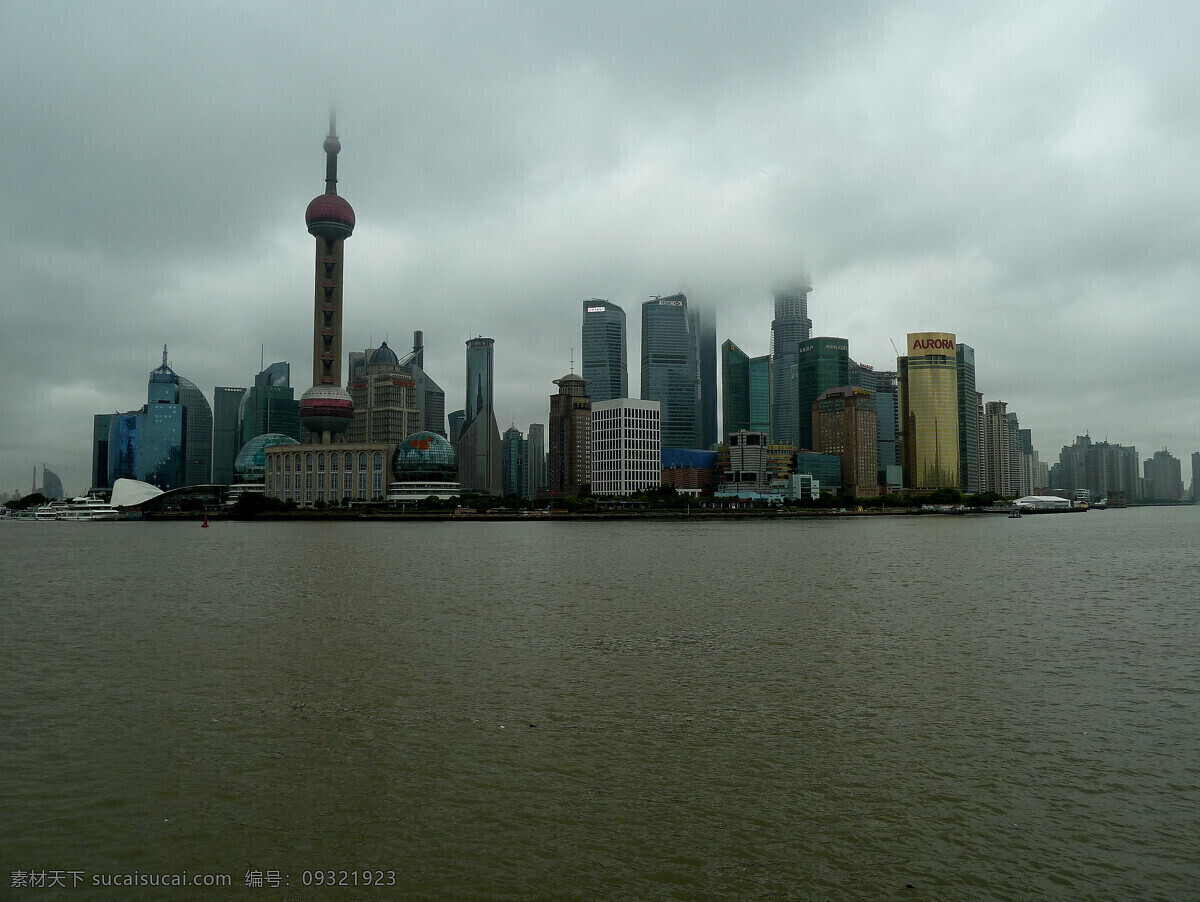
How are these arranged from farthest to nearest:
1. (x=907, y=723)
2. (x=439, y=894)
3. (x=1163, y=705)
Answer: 1. (x=1163, y=705)
2. (x=907, y=723)
3. (x=439, y=894)

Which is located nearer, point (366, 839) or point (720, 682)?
point (366, 839)

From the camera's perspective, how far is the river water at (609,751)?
1302cm

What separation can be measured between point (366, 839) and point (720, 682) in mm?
13838

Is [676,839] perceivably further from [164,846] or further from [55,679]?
[55,679]

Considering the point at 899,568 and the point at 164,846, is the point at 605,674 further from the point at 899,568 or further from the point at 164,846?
the point at 899,568

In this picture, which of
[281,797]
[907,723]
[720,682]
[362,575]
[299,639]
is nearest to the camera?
[281,797]

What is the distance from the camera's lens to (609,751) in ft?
60.8

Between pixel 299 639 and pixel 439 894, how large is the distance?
23.4m

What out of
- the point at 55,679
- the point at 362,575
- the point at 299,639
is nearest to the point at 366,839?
the point at 55,679

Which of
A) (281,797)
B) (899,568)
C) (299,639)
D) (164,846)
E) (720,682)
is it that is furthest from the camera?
(899,568)

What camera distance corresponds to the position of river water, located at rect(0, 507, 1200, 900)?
1302 centimetres

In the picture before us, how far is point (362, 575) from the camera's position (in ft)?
202

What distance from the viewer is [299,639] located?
33.2m

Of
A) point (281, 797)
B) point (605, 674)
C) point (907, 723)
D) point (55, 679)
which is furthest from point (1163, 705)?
point (55, 679)
